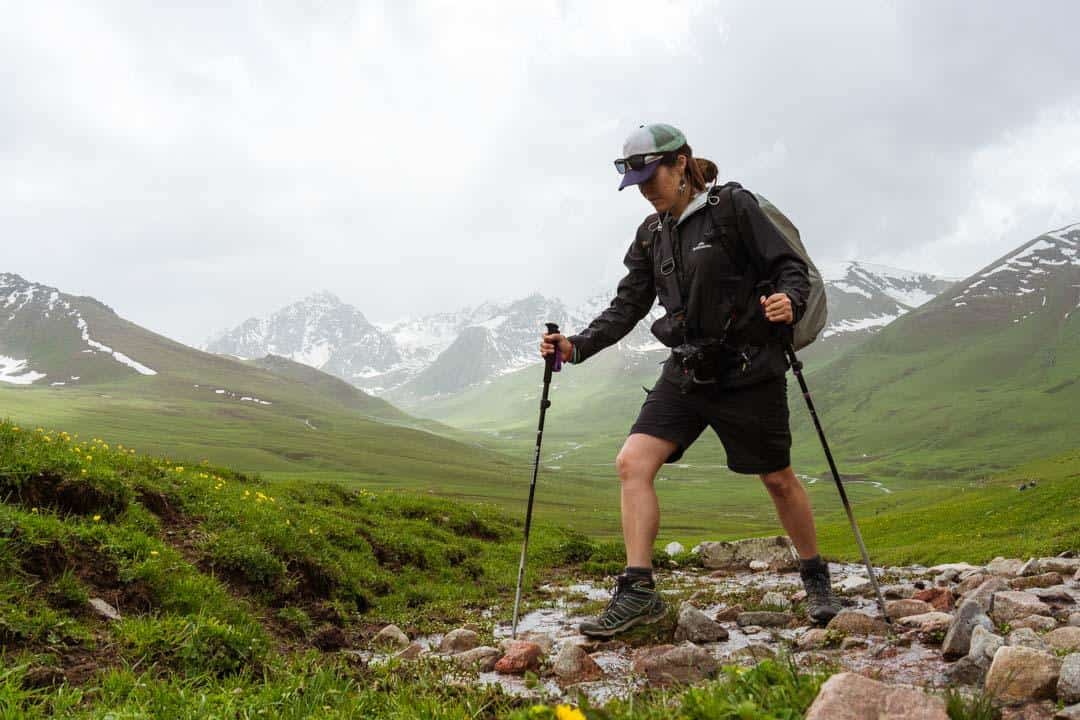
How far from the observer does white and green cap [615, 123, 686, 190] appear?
22.9 feet

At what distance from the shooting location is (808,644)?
20.7ft

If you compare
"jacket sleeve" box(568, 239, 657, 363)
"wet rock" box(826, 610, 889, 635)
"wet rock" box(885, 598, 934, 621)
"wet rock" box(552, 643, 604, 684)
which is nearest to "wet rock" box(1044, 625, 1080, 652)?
"wet rock" box(826, 610, 889, 635)

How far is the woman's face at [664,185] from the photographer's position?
7.08 meters


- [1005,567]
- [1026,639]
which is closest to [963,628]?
[1026,639]

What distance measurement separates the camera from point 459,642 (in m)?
7.68

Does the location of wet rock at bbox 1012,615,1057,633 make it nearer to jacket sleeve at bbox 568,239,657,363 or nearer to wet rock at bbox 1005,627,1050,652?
wet rock at bbox 1005,627,1050,652

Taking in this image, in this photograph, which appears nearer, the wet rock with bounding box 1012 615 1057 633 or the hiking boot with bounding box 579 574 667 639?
the wet rock with bounding box 1012 615 1057 633

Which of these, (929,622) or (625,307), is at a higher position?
(625,307)

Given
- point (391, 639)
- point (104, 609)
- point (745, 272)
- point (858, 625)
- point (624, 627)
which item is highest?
point (745, 272)

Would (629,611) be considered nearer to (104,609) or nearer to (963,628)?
(963,628)

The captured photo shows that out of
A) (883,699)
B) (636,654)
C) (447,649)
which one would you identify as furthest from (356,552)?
(883,699)

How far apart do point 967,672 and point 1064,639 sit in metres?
1.08

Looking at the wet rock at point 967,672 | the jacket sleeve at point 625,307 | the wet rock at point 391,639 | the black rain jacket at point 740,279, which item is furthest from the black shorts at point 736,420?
the wet rock at point 391,639

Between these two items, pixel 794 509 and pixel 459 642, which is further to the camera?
pixel 459 642
